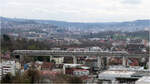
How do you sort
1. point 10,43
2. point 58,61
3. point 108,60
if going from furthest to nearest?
A: point 10,43, point 108,60, point 58,61

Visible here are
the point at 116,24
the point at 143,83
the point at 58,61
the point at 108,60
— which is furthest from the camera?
the point at 116,24

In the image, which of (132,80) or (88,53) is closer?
(132,80)

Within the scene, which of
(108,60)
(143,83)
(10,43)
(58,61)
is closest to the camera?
(143,83)

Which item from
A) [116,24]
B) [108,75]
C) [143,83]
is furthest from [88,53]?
[116,24]

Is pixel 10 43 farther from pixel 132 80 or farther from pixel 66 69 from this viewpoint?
pixel 132 80

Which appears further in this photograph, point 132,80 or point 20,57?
point 20,57

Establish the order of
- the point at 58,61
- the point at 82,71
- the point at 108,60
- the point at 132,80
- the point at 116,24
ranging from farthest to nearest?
the point at 116,24, the point at 108,60, the point at 58,61, the point at 82,71, the point at 132,80

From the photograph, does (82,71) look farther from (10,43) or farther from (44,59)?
(10,43)

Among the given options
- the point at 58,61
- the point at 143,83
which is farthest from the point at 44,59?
the point at 143,83
